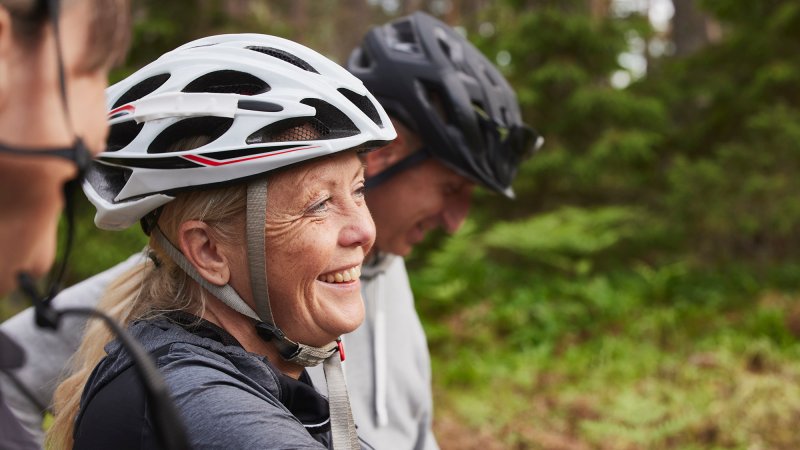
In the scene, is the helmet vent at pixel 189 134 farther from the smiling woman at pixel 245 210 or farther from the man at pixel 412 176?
the man at pixel 412 176

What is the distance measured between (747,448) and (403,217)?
154 inches

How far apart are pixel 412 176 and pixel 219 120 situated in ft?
4.60

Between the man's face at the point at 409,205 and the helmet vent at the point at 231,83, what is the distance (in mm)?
1223

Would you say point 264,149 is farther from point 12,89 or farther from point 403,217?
point 403,217

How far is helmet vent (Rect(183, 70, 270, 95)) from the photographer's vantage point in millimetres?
1868

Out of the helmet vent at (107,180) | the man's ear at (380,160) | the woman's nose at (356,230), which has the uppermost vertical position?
the helmet vent at (107,180)

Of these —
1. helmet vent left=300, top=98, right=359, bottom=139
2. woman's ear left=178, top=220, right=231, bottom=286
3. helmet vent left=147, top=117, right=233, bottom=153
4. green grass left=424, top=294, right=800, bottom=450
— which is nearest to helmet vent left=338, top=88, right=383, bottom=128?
helmet vent left=300, top=98, right=359, bottom=139

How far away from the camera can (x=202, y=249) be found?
1847 millimetres

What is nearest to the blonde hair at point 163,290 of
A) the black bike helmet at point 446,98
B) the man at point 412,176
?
the man at point 412,176

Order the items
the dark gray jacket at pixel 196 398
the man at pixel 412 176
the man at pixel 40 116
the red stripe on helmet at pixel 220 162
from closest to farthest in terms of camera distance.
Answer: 1. the man at pixel 40 116
2. the dark gray jacket at pixel 196 398
3. the red stripe on helmet at pixel 220 162
4. the man at pixel 412 176

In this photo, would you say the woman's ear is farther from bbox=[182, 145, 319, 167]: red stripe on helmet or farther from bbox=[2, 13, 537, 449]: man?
bbox=[2, 13, 537, 449]: man

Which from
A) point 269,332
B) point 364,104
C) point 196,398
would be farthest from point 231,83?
point 196,398

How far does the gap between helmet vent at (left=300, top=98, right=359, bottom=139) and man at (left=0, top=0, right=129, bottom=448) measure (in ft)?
2.90

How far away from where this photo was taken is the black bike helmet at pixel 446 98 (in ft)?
10.4
